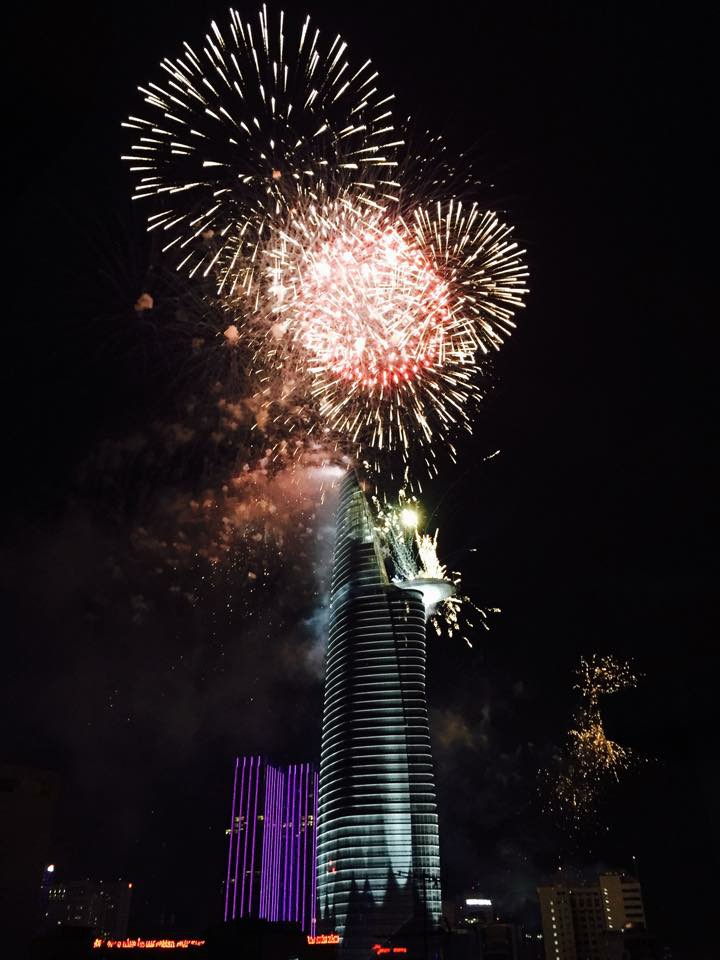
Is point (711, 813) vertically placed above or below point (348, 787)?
below

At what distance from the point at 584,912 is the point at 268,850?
3130 inches

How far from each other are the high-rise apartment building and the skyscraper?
87111mm

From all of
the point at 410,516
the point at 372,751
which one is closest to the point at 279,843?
the point at 372,751

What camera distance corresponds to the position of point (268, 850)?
149375mm

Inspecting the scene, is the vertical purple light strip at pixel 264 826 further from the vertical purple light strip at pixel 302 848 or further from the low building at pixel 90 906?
the low building at pixel 90 906

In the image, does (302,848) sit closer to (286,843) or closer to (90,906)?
(286,843)

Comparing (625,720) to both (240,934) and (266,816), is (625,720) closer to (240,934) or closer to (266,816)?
(240,934)

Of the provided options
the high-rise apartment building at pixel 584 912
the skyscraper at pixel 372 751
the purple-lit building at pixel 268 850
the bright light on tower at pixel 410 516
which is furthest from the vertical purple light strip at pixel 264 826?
the bright light on tower at pixel 410 516

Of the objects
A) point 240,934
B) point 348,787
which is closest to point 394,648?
point 348,787

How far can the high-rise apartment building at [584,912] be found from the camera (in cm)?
16369

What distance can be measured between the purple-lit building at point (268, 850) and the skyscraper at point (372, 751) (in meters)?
42.7

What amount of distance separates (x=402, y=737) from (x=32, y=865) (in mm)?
67655

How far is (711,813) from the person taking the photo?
61.1 feet

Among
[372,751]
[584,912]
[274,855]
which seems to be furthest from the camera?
[584,912]
